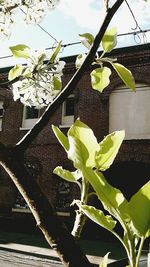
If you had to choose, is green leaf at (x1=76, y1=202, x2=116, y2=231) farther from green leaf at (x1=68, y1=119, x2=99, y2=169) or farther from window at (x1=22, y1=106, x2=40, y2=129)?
window at (x1=22, y1=106, x2=40, y2=129)

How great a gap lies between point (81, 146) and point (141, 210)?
0.51 feet

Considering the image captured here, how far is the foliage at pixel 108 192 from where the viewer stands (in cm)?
56

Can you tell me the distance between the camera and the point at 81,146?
610mm

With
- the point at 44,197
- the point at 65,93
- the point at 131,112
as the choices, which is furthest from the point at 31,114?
the point at 44,197

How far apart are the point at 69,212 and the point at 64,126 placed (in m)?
3.46

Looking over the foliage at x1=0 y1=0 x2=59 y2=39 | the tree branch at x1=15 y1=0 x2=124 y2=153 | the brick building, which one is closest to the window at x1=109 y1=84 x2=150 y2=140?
the brick building

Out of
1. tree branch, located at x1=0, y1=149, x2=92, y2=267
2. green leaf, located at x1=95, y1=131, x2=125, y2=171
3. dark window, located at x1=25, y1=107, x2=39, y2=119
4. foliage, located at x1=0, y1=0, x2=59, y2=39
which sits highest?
dark window, located at x1=25, y1=107, x2=39, y2=119

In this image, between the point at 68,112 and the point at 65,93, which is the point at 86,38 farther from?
the point at 68,112

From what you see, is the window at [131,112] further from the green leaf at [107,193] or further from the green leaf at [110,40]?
the green leaf at [107,193]

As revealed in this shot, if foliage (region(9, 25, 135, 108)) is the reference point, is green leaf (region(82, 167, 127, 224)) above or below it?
below

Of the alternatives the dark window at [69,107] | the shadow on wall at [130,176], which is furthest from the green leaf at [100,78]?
the dark window at [69,107]

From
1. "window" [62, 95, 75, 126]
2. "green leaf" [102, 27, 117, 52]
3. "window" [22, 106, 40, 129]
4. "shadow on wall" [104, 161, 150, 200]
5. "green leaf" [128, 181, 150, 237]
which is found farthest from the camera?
"window" [22, 106, 40, 129]

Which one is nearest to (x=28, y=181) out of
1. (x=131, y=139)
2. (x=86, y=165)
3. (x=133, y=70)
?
(x=86, y=165)

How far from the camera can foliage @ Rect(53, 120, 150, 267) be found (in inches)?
22.1
